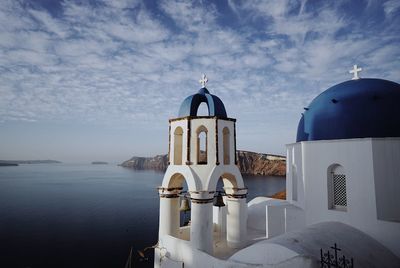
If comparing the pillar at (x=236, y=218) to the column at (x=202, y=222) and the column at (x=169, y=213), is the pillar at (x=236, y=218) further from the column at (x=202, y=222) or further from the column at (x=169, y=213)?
the column at (x=169, y=213)

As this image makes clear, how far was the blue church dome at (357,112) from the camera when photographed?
10.4 metres

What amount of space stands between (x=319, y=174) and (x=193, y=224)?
580cm

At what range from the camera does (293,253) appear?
23.4 feet

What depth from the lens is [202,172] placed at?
1177 centimetres

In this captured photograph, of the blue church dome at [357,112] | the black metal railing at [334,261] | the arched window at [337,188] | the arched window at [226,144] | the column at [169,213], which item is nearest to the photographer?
the black metal railing at [334,261]

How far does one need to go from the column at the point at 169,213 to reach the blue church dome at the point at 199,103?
12.6 ft

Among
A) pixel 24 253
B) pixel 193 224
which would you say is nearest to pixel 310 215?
pixel 193 224

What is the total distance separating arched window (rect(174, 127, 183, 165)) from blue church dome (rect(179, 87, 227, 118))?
84 cm

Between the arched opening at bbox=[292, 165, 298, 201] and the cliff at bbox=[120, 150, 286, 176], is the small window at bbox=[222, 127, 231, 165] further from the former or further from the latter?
the cliff at bbox=[120, 150, 286, 176]

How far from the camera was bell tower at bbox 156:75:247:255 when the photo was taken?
11258mm

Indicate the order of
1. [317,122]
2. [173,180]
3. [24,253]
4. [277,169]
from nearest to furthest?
[317,122]
[173,180]
[24,253]
[277,169]

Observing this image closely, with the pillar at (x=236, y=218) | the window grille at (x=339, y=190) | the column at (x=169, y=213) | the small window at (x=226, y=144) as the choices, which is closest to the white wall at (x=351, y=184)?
the window grille at (x=339, y=190)

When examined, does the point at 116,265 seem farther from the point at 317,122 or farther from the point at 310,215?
the point at 317,122

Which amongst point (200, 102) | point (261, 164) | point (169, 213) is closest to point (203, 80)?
point (200, 102)
